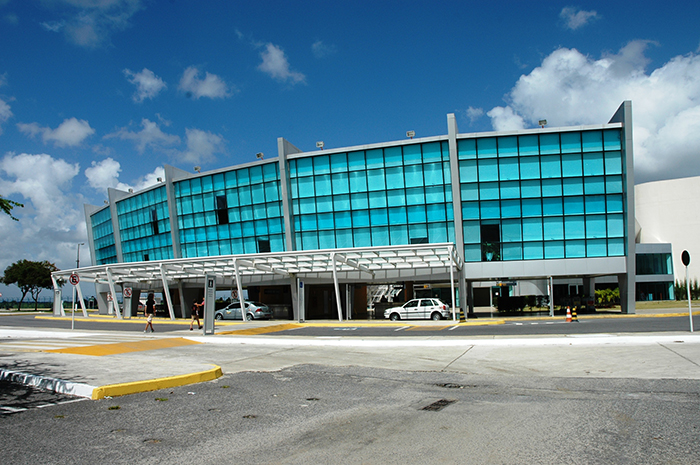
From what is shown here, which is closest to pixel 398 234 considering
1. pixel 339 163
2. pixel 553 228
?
pixel 339 163

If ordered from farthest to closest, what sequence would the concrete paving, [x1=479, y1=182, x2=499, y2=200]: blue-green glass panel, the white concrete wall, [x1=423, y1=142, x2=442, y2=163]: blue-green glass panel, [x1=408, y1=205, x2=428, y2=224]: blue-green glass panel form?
the white concrete wall, [x1=408, y1=205, x2=428, y2=224]: blue-green glass panel, [x1=423, y1=142, x2=442, y2=163]: blue-green glass panel, [x1=479, y1=182, x2=499, y2=200]: blue-green glass panel, the concrete paving

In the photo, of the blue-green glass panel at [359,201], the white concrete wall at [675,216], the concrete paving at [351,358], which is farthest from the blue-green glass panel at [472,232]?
the white concrete wall at [675,216]

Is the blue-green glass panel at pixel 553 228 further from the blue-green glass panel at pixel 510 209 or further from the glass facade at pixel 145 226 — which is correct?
the glass facade at pixel 145 226

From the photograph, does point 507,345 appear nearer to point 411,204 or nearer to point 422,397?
point 422,397

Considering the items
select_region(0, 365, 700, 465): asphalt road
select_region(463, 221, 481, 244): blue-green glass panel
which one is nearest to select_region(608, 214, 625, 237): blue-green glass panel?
select_region(463, 221, 481, 244): blue-green glass panel

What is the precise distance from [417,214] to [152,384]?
34.6m

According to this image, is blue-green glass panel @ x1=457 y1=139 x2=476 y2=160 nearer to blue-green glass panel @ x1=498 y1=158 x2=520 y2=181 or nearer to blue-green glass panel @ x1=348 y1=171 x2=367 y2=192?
blue-green glass panel @ x1=498 y1=158 x2=520 y2=181

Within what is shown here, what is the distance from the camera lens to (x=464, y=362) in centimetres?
1261

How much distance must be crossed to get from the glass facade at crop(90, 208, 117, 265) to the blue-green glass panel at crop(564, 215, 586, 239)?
172 feet

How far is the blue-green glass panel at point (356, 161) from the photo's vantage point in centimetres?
4291

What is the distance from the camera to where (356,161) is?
43.0 meters

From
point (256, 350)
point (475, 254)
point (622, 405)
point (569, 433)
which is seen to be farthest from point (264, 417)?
point (475, 254)

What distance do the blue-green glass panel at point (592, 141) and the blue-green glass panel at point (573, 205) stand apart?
392 centimetres

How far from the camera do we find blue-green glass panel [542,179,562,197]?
39281 mm
